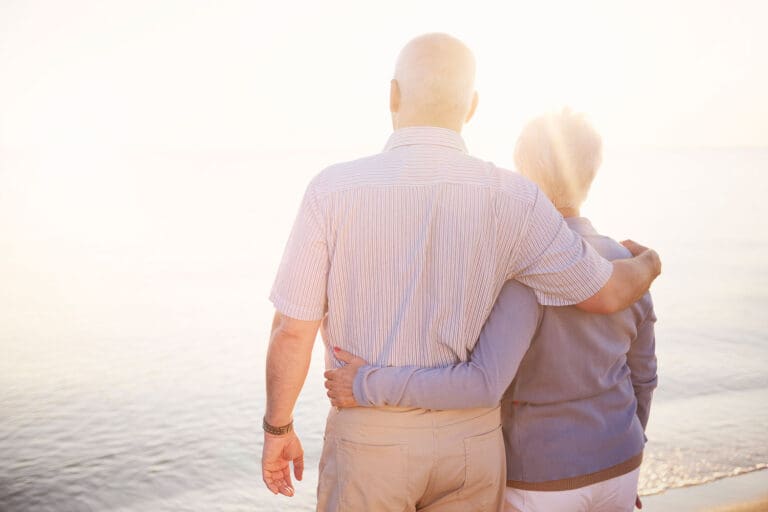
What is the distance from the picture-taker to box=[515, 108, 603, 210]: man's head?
200 cm

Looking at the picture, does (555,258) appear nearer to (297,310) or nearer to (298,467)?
(297,310)

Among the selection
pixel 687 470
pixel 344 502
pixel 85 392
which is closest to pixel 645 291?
pixel 344 502

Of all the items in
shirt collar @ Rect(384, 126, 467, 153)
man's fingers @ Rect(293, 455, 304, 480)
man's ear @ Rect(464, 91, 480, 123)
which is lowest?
man's fingers @ Rect(293, 455, 304, 480)

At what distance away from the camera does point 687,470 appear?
15.5 feet

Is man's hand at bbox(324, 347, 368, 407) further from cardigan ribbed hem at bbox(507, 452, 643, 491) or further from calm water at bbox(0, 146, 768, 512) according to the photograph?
calm water at bbox(0, 146, 768, 512)

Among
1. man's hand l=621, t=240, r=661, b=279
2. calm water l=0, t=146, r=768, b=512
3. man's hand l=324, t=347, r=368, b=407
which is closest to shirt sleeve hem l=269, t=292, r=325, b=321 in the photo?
man's hand l=324, t=347, r=368, b=407

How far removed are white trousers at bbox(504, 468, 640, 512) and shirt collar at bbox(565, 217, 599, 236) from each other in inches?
27.1

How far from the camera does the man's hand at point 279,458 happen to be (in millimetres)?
1933

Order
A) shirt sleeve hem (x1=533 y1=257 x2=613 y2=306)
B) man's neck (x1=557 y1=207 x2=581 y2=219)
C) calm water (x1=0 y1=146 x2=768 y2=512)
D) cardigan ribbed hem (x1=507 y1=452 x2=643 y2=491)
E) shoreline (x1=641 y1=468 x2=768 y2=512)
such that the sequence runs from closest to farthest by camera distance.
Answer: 1. shirt sleeve hem (x1=533 y1=257 x2=613 y2=306)
2. cardigan ribbed hem (x1=507 y1=452 x2=643 y2=491)
3. man's neck (x1=557 y1=207 x2=581 y2=219)
4. shoreline (x1=641 y1=468 x2=768 y2=512)
5. calm water (x1=0 y1=146 x2=768 y2=512)

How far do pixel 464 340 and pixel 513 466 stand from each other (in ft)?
1.40

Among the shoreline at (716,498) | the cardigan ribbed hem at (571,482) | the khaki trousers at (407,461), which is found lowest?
the shoreline at (716,498)

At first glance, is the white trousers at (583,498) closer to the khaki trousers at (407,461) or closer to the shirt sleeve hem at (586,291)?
the khaki trousers at (407,461)

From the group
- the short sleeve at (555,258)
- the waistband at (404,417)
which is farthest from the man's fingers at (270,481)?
the short sleeve at (555,258)

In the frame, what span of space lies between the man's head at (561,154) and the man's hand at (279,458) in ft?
3.28
